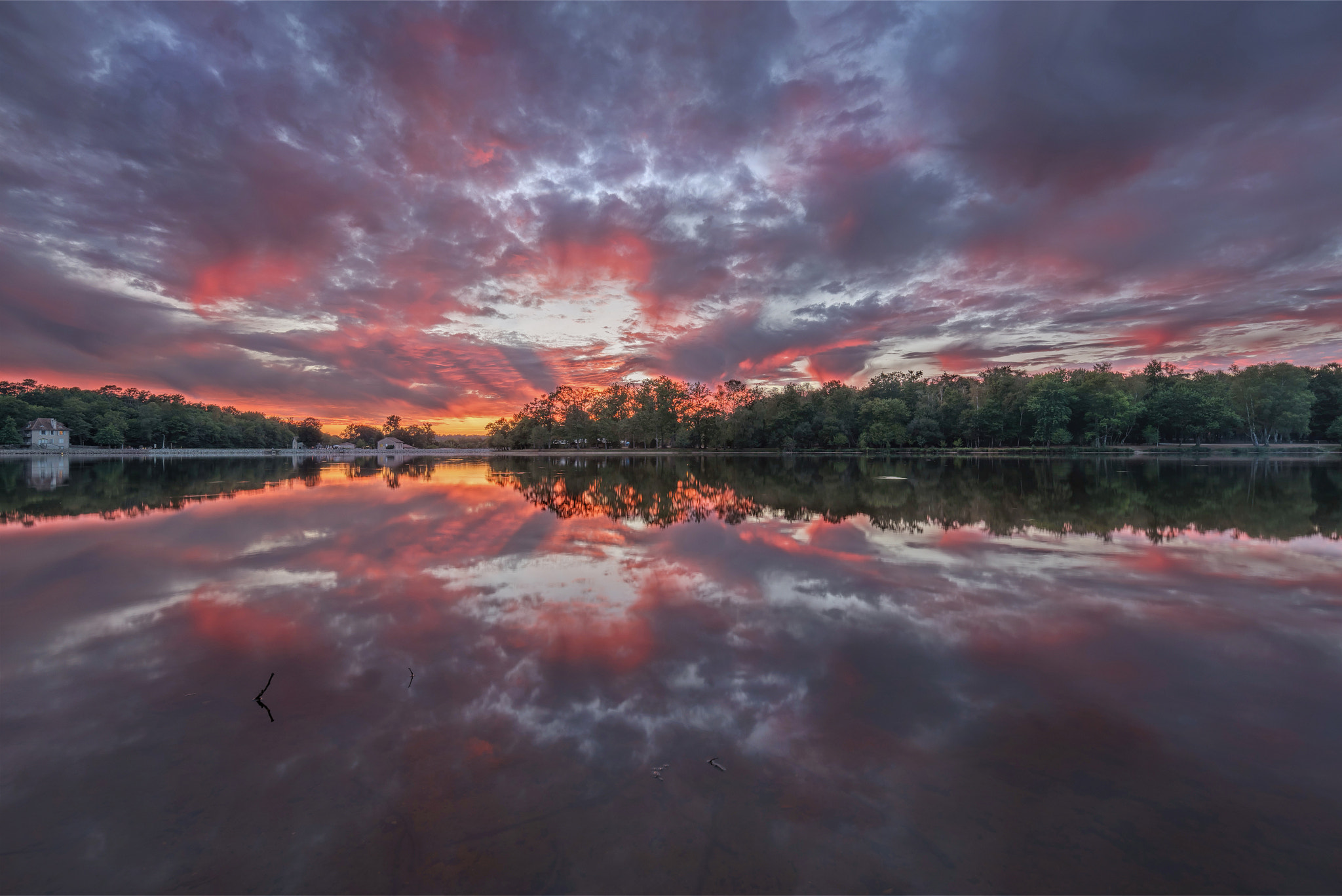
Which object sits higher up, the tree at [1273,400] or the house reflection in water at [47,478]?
the tree at [1273,400]

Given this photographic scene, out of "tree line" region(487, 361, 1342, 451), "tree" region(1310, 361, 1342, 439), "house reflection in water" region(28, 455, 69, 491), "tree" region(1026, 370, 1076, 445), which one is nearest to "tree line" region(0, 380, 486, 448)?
"house reflection in water" region(28, 455, 69, 491)

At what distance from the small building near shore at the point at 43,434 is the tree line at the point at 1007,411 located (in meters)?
98.5

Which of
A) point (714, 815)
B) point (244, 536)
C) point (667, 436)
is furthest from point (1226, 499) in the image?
point (667, 436)

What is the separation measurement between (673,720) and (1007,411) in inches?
3617

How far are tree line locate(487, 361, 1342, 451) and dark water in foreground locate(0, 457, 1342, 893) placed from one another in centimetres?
7682

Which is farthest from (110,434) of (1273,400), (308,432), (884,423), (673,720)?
(1273,400)

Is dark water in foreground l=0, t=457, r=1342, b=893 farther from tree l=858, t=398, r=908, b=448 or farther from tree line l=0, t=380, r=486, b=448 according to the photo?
tree line l=0, t=380, r=486, b=448

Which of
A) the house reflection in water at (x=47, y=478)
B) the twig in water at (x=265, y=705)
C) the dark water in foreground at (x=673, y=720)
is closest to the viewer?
the dark water in foreground at (x=673, y=720)

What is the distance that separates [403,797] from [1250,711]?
709cm

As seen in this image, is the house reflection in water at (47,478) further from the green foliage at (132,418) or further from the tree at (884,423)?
the tree at (884,423)

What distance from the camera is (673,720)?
15.2ft

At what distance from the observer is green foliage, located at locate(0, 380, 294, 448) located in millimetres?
97250

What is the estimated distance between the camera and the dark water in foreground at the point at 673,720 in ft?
10.2

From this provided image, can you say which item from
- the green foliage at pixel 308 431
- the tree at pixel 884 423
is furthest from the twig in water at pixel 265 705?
the green foliage at pixel 308 431
